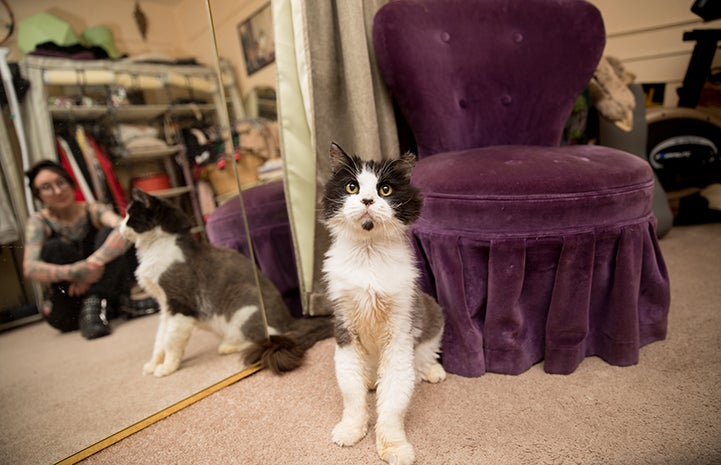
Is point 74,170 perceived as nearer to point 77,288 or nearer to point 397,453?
point 77,288

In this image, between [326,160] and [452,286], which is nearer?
Answer: [452,286]

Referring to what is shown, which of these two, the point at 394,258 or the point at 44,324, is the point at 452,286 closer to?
the point at 394,258

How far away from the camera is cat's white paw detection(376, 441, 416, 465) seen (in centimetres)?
76

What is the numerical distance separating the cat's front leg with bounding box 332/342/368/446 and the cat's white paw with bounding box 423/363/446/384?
0.27 meters

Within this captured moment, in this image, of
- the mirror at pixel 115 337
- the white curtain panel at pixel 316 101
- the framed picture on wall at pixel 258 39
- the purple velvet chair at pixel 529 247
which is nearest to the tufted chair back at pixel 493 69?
the purple velvet chair at pixel 529 247

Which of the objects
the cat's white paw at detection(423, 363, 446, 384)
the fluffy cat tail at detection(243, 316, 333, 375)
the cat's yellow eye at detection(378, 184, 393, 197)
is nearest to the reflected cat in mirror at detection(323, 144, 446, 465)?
the cat's yellow eye at detection(378, 184, 393, 197)

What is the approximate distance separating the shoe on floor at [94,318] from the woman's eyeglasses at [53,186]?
32 cm

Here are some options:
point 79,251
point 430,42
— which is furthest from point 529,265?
point 79,251

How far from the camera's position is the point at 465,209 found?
39.8 inches

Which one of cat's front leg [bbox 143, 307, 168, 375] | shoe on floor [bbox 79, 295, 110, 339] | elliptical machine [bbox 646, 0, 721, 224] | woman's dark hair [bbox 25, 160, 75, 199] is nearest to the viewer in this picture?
woman's dark hair [bbox 25, 160, 75, 199]

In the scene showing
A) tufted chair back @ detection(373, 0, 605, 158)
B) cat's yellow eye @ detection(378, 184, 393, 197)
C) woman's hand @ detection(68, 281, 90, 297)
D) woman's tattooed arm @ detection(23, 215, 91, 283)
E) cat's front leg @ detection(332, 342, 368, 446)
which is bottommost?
cat's front leg @ detection(332, 342, 368, 446)

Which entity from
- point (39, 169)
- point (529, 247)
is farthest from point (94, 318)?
point (529, 247)

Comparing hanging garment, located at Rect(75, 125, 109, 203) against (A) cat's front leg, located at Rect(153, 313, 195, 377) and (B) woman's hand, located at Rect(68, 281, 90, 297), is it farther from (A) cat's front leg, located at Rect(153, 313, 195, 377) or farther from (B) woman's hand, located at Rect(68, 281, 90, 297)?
(A) cat's front leg, located at Rect(153, 313, 195, 377)

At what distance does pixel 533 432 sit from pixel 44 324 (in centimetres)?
135
